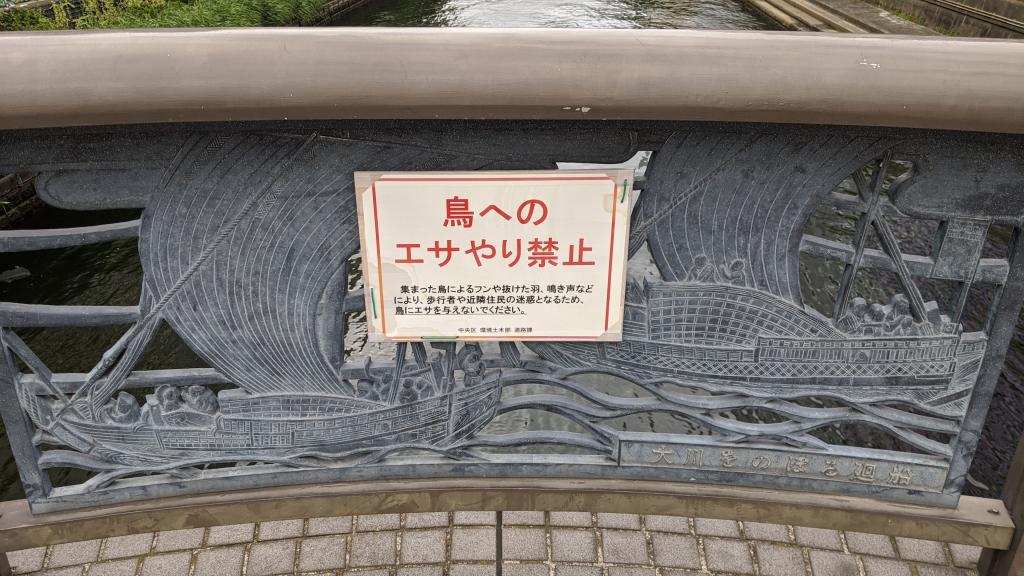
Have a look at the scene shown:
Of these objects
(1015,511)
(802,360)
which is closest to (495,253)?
(802,360)

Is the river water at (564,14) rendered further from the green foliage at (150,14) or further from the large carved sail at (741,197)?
the large carved sail at (741,197)

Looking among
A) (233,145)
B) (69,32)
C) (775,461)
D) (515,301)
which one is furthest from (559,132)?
Result: (775,461)

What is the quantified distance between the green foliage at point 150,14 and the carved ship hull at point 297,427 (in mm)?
7042

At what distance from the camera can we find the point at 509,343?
1588mm

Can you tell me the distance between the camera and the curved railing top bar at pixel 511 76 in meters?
1.17

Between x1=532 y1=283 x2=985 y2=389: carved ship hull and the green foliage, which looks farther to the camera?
the green foliage

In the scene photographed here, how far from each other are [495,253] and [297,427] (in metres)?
0.65

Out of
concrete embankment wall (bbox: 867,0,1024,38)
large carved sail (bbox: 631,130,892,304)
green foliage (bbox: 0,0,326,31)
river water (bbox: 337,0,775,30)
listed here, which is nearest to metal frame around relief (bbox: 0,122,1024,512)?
large carved sail (bbox: 631,130,892,304)

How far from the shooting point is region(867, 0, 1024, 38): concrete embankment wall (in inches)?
423

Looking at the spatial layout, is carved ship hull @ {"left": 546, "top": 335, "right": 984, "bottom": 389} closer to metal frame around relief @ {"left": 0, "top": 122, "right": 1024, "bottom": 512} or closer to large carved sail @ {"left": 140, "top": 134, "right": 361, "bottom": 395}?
metal frame around relief @ {"left": 0, "top": 122, "right": 1024, "bottom": 512}

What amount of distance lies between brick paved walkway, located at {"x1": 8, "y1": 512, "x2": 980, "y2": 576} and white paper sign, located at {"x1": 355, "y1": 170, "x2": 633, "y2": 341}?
96cm

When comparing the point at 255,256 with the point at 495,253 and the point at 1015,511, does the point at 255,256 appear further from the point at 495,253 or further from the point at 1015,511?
the point at 1015,511

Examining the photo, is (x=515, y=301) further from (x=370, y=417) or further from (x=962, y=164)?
(x=962, y=164)

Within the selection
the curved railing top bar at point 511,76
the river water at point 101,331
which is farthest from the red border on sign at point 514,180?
the river water at point 101,331
